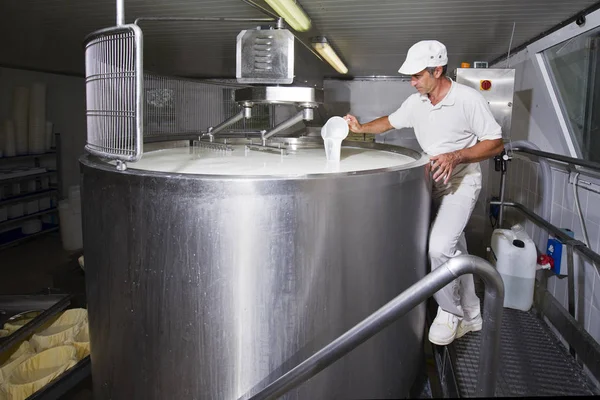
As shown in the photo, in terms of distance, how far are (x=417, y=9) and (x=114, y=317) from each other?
2.36 meters

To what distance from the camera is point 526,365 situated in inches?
87.4

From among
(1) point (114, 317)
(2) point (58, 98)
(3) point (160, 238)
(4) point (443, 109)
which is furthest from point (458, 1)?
(2) point (58, 98)

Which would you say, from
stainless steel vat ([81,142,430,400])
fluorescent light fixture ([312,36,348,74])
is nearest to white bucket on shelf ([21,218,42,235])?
fluorescent light fixture ([312,36,348,74])

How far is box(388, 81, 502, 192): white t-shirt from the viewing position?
7.36ft

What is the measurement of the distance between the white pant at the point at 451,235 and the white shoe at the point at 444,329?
0.04 m

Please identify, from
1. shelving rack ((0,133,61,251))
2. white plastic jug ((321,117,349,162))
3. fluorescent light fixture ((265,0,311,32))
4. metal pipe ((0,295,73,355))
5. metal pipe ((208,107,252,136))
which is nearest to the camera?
Result: white plastic jug ((321,117,349,162))

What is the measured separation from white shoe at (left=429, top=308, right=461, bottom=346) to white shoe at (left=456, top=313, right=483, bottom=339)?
0.30ft

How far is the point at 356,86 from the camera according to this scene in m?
6.32

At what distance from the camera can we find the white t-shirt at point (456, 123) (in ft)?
7.36

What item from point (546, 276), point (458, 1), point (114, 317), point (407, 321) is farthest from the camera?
point (546, 276)

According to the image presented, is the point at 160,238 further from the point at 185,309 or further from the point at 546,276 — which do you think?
the point at 546,276

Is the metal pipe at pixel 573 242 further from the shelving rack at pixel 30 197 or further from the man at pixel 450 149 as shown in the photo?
the shelving rack at pixel 30 197

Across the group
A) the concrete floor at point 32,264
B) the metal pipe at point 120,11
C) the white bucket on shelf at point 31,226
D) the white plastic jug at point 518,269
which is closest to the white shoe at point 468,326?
the white plastic jug at point 518,269

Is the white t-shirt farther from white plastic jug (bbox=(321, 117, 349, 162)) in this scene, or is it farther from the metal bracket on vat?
the metal bracket on vat
